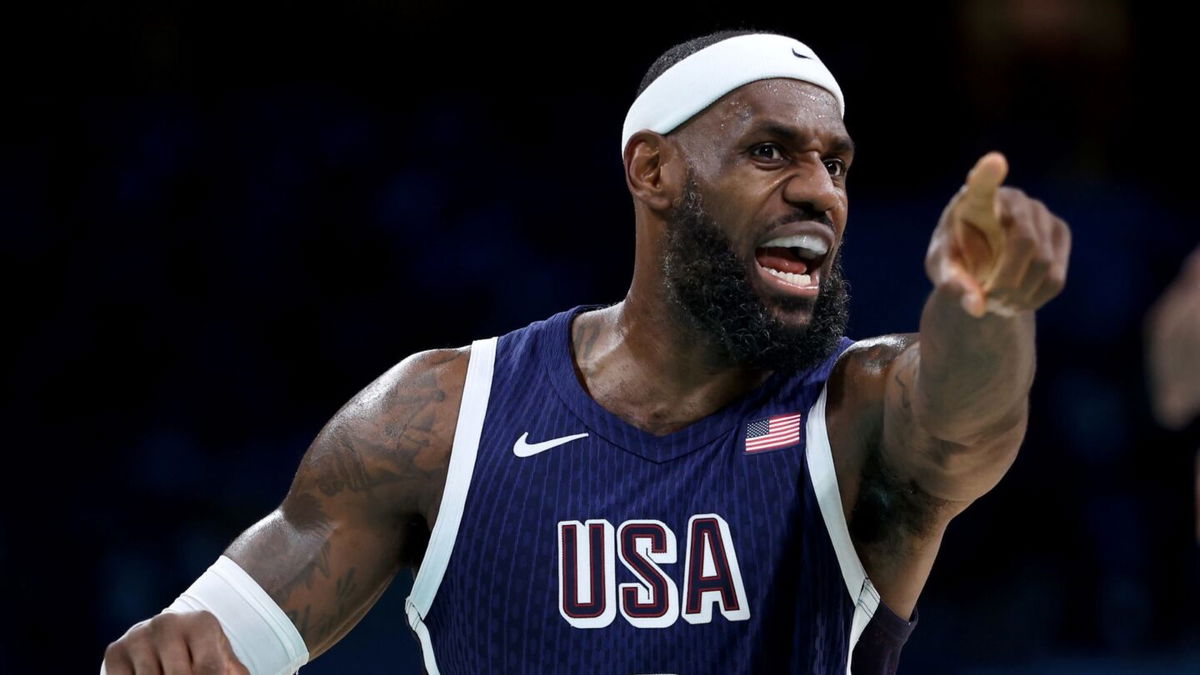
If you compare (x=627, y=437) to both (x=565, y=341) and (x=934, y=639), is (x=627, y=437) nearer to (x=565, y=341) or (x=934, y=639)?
(x=565, y=341)

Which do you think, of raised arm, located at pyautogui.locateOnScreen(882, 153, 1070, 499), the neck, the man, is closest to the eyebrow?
the man

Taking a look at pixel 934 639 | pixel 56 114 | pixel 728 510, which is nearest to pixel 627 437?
pixel 728 510

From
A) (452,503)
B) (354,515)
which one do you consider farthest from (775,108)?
(354,515)

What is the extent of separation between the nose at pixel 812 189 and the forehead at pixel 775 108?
0.29 feet

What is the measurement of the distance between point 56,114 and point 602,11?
2442mm

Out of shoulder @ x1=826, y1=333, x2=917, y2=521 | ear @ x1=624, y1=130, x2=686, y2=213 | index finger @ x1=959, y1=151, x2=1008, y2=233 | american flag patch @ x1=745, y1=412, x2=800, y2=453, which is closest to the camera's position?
index finger @ x1=959, y1=151, x2=1008, y2=233

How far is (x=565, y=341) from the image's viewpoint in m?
3.50

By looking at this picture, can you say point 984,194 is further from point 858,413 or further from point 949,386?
point 858,413

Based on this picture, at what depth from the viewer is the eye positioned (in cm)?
328

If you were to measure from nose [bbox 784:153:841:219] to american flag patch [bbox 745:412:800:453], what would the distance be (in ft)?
1.38

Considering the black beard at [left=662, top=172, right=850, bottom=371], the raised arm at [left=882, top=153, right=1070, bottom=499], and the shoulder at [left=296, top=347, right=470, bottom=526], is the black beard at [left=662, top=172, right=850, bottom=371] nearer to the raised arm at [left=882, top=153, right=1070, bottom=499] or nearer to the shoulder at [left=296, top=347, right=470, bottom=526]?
the raised arm at [left=882, top=153, right=1070, bottom=499]

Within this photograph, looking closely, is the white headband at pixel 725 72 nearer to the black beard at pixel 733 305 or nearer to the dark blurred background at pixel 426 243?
the black beard at pixel 733 305

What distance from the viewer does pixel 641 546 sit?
3.12m

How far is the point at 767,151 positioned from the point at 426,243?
3428 millimetres
